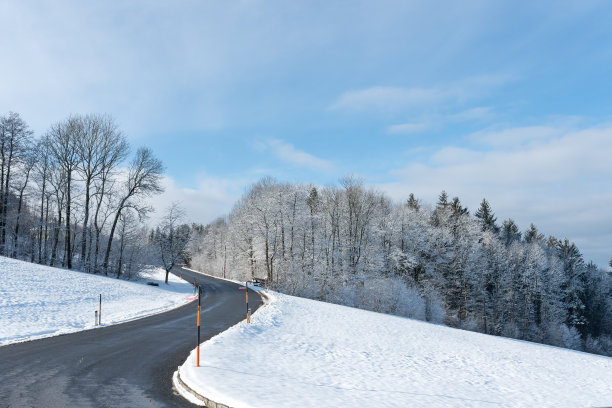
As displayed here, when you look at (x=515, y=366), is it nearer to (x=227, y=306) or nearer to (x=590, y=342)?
(x=227, y=306)

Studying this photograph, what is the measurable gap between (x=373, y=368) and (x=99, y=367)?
7.69 m

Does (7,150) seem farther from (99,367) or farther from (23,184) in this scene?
(99,367)

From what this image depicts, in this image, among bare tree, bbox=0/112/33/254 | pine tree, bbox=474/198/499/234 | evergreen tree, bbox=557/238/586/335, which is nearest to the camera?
bare tree, bbox=0/112/33/254

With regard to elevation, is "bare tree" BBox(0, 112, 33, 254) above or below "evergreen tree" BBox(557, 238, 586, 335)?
above

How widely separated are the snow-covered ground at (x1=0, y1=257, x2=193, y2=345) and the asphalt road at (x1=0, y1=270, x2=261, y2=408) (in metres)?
2.36

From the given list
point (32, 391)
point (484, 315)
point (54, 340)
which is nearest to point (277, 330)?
point (54, 340)

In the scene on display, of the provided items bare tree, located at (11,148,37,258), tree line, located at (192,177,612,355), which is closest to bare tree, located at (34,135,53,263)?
bare tree, located at (11,148,37,258)

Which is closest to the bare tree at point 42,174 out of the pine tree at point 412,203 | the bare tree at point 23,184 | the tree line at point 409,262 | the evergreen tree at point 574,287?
the bare tree at point 23,184

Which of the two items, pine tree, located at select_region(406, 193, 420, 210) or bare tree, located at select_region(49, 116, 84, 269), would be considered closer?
bare tree, located at select_region(49, 116, 84, 269)

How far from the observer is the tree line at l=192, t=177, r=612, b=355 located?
43.3 metres

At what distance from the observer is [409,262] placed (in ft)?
150

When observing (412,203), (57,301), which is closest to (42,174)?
(57,301)

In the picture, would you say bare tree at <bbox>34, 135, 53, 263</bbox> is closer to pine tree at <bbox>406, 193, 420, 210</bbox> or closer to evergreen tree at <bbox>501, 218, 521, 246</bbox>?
pine tree at <bbox>406, 193, 420, 210</bbox>

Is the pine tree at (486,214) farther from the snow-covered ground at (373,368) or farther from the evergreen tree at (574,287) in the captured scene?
the snow-covered ground at (373,368)
